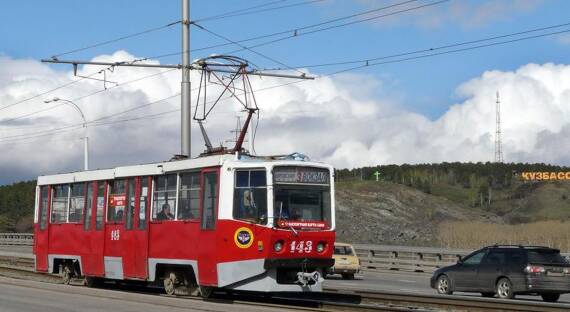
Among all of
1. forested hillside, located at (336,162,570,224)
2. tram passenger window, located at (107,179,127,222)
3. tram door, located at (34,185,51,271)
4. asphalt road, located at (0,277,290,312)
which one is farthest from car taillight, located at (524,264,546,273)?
forested hillside, located at (336,162,570,224)

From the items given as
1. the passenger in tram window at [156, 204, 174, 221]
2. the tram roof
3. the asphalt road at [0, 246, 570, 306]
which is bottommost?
the asphalt road at [0, 246, 570, 306]

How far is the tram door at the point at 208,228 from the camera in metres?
18.3

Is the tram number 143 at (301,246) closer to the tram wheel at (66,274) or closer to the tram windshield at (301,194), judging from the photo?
the tram windshield at (301,194)

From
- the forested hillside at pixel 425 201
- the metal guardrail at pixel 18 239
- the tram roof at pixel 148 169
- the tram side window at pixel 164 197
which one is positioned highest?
the forested hillside at pixel 425 201

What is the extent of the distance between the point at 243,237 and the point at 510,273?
8.34m

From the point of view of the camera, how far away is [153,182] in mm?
20547

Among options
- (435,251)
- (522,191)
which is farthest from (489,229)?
(522,191)

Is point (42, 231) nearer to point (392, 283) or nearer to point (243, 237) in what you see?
point (243, 237)

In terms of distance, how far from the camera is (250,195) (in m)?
18.0

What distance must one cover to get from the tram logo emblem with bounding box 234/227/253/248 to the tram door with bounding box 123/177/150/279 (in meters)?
3.56

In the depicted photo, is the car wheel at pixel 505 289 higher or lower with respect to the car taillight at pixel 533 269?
lower

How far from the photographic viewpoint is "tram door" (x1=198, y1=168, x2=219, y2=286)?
18297mm

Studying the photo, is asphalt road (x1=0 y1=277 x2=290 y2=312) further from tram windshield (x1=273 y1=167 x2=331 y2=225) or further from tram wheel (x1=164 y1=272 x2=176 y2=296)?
tram windshield (x1=273 y1=167 x2=331 y2=225)

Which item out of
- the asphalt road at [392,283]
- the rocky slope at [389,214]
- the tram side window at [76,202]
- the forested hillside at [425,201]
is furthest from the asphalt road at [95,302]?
the forested hillside at [425,201]
